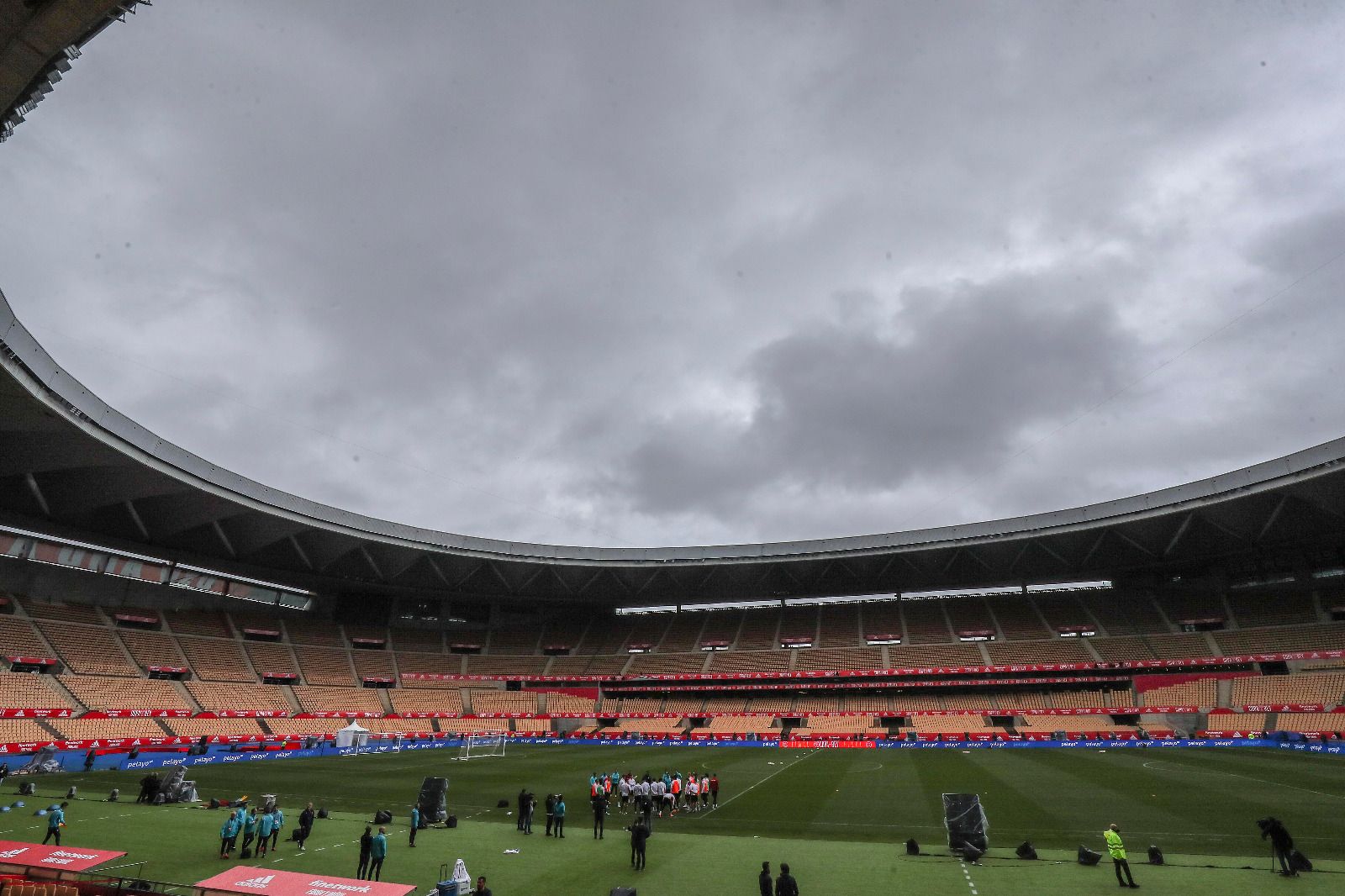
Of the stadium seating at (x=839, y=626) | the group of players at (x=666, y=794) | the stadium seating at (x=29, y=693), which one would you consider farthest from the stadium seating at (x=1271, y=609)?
the stadium seating at (x=29, y=693)

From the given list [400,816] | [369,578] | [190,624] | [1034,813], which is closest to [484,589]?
[369,578]

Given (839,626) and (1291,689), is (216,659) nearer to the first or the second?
(839,626)

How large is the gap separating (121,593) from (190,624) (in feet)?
18.3

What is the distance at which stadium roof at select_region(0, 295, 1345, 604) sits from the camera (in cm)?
3806

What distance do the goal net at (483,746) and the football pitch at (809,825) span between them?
24.6 feet

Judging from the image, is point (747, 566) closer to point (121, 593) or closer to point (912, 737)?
point (912, 737)

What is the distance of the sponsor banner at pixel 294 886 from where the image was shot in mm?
10750

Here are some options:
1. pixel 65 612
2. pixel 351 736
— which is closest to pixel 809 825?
pixel 351 736

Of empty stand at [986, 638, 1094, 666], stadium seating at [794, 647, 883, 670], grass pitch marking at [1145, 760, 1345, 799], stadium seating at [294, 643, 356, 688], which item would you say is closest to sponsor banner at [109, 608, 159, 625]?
stadium seating at [294, 643, 356, 688]

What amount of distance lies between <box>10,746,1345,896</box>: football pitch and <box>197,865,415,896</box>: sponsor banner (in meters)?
3.42

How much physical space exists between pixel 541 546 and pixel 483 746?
2259 cm

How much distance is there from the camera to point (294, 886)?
11242mm

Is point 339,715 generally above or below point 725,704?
below

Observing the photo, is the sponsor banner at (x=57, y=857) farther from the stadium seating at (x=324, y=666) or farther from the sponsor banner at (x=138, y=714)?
the stadium seating at (x=324, y=666)
